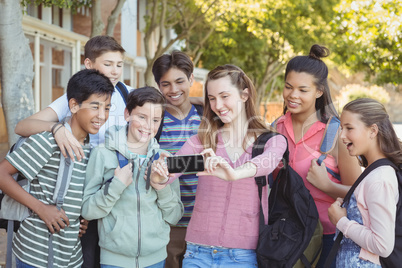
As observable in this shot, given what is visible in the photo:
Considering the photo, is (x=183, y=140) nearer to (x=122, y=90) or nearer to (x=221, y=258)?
(x=122, y=90)

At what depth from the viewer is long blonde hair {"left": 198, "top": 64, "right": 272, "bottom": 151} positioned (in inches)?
119

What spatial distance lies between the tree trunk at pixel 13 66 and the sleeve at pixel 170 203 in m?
2.78

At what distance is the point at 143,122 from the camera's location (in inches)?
123

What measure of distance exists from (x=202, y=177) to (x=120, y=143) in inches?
21.5

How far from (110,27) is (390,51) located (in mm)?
10003

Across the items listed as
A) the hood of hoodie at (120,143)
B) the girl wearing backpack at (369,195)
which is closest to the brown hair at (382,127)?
the girl wearing backpack at (369,195)

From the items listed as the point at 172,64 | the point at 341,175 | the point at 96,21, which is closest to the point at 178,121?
the point at 172,64

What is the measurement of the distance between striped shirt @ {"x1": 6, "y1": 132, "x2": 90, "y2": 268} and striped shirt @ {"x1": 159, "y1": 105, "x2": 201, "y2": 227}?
810mm

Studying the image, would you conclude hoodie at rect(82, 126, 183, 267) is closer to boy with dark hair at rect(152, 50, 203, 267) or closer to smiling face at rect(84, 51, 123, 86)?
boy with dark hair at rect(152, 50, 203, 267)

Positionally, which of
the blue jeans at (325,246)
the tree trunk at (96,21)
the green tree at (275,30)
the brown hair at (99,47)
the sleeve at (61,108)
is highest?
the green tree at (275,30)

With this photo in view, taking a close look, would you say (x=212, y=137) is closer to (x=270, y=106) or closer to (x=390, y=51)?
(x=390, y=51)

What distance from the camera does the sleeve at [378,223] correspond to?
8.46ft

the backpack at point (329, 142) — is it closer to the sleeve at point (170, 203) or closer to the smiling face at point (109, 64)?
the sleeve at point (170, 203)

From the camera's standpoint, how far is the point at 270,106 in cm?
3875
